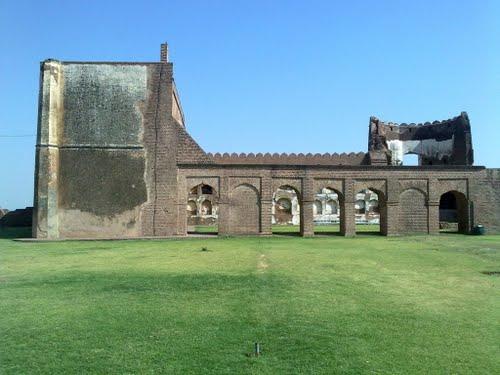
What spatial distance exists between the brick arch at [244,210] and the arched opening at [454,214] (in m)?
9.37

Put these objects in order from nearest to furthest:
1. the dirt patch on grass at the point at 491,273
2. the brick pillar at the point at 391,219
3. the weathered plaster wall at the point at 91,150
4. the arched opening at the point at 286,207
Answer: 1. the dirt patch on grass at the point at 491,273
2. the weathered plaster wall at the point at 91,150
3. the brick pillar at the point at 391,219
4. the arched opening at the point at 286,207

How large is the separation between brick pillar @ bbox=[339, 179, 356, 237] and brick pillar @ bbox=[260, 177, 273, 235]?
3.25 meters

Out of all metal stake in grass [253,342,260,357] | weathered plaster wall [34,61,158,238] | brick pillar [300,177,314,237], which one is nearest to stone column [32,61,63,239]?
weathered plaster wall [34,61,158,238]

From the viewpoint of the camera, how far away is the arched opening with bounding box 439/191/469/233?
23.5m

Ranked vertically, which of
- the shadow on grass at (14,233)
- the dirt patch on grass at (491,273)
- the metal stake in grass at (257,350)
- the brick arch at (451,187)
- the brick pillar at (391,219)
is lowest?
the metal stake in grass at (257,350)

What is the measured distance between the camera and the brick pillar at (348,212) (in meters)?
22.2

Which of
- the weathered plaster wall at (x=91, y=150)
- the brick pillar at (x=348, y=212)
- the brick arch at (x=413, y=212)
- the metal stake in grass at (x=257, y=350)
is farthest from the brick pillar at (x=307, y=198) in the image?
the metal stake in grass at (x=257, y=350)

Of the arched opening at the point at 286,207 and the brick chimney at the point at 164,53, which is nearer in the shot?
the brick chimney at the point at 164,53

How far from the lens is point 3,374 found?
4.57 meters

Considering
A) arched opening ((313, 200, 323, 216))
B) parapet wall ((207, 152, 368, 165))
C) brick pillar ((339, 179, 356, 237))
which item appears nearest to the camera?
brick pillar ((339, 179, 356, 237))

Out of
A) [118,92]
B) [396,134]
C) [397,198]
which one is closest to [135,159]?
[118,92]

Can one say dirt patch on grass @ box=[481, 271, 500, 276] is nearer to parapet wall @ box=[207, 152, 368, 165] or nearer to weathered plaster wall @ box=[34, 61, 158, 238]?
weathered plaster wall @ box=[34, 61, 158, 238]

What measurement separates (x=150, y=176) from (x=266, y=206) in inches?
200

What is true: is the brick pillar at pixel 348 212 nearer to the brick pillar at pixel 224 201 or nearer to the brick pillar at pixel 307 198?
the brick pillar at pixel 307 198
